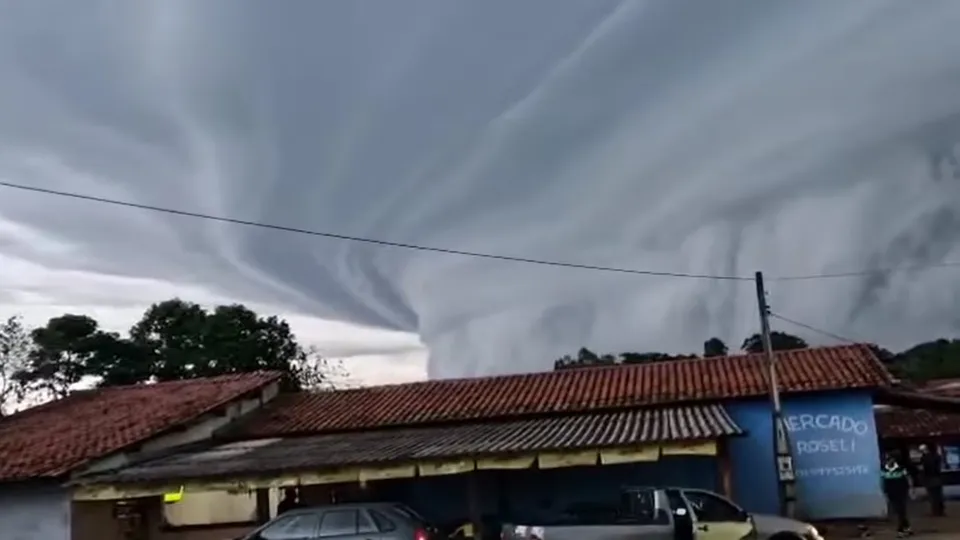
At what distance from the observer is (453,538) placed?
61.9 ft

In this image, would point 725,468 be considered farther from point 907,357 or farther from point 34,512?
point 907,357

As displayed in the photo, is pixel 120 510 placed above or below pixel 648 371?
below

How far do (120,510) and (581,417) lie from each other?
10.7 m

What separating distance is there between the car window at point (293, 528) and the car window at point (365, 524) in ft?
2.17

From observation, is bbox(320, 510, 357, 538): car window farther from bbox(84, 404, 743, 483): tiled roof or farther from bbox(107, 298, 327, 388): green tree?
bbox(107, 298, 327, 388): green tree

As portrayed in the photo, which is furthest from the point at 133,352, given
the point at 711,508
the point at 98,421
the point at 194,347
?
the point at 711,508

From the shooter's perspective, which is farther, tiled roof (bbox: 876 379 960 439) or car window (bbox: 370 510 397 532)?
tiled roof (bbox: 876 379 960 439)

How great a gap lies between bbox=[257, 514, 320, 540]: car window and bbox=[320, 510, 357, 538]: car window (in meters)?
0.13

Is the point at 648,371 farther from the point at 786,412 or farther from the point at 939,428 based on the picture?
the point at 939,428

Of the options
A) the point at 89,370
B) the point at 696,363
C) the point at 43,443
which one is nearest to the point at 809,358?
the point at 696,363

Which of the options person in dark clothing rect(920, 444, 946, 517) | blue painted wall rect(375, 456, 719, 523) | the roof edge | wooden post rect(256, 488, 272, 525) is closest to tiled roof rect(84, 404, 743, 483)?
the roof edge

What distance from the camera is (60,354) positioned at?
4825 cm

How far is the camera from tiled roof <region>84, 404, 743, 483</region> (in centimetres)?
1930

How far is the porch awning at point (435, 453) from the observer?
1886 centimetres
